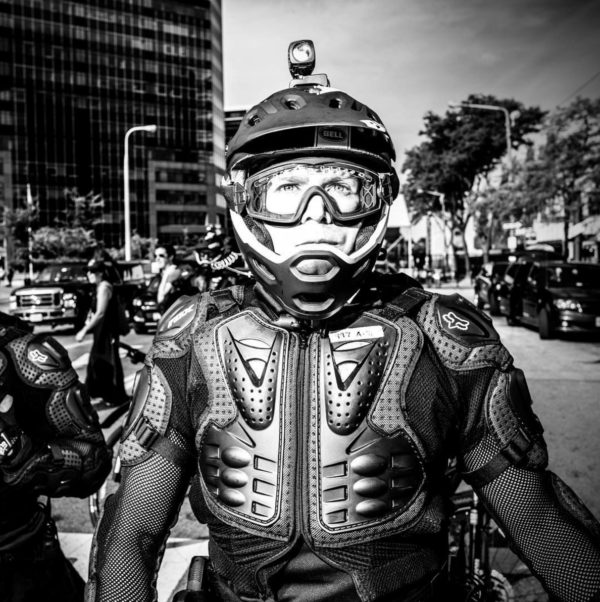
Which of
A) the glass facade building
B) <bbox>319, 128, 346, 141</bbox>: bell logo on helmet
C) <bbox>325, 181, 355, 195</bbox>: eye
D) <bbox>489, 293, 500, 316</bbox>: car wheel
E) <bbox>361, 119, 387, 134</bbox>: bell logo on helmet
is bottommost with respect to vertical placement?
<bbox>489, 293, 500, 316</bbox>: car wheel

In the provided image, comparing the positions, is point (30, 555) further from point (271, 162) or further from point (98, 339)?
point (98, 339)

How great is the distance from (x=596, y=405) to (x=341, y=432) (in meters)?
7.53

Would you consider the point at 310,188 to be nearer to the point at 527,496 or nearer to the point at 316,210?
the point at 316,210

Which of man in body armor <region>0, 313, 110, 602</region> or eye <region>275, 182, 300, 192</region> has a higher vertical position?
eye <region>275, 182, 300, 192</region>

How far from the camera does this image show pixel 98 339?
28.2 feet

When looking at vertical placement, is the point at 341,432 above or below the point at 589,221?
below

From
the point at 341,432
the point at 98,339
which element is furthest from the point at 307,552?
the point at 98,339

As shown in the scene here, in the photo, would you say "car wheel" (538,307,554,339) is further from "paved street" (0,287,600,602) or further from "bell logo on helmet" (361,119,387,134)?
"bell logo on helmet" (361,119,387,134)

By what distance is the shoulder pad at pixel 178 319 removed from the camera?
1.85 m

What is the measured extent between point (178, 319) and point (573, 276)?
14.6 metres

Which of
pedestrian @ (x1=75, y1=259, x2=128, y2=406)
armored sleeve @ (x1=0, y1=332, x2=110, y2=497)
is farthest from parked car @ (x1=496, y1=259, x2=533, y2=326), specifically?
armored sleeve @ (x1=0, y1=332, x2=110, y2=497)

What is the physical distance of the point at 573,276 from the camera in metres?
14.6

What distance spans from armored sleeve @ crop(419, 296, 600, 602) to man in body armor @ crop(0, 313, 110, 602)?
1.70 meters

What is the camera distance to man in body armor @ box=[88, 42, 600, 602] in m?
1.61
